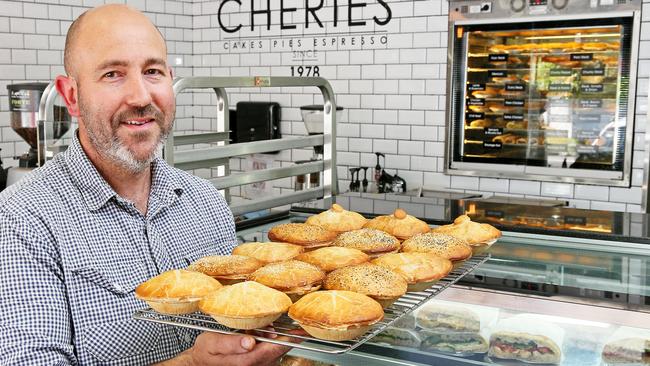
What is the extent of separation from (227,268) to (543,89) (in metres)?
3.75

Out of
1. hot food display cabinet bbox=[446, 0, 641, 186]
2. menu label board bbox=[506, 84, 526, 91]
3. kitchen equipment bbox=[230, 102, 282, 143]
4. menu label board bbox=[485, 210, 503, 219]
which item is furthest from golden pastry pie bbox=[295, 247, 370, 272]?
kitchen equipment bbox=[230, 102, 282, 143]

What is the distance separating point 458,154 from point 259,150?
2.57 metres

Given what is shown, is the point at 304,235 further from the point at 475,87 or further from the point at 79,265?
the point at 475,87

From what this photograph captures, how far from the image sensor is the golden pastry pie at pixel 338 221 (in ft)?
6.12

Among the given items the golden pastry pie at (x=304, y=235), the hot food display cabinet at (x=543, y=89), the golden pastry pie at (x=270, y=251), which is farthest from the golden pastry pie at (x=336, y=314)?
the hot food display cabinet at (x=543, y=89)

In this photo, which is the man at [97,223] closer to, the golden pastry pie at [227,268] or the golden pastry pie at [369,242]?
the golden pastry pie at [227,268]

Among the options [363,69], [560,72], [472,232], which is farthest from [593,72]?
[472,232]

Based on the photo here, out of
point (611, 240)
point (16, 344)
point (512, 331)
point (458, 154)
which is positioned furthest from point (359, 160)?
point (16, 344)

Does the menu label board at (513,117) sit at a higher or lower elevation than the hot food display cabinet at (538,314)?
higher

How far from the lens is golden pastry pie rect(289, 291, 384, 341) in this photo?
116 cm

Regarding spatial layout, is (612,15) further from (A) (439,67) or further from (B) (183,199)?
(B) (183,199)

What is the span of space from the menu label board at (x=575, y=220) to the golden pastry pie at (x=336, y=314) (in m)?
1.35

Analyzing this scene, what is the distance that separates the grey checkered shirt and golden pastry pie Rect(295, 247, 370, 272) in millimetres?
389

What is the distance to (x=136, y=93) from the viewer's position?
1.58 m
